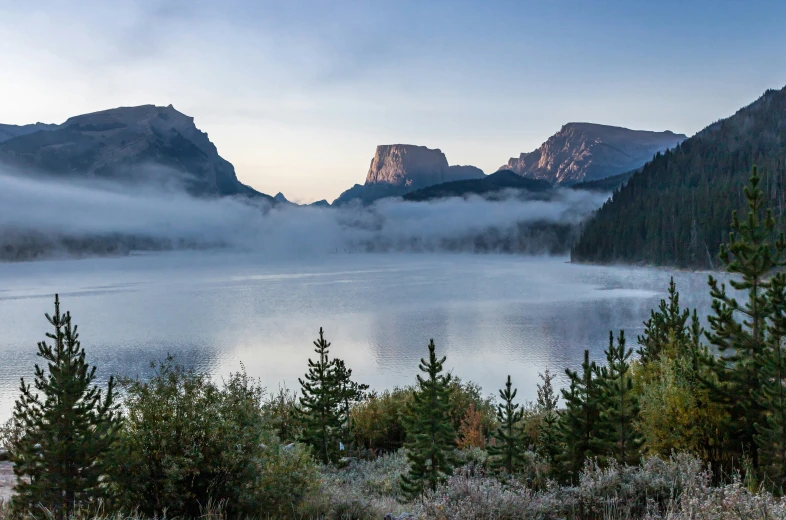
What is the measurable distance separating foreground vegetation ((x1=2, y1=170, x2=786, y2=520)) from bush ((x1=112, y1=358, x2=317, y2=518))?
0.03 m

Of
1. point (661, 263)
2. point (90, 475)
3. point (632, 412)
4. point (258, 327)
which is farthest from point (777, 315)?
point (661, 263)

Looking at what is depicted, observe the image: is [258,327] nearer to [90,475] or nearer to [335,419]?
[335,419]

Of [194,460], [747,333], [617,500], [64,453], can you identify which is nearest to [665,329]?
[747,333]

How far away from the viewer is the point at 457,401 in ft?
86.7

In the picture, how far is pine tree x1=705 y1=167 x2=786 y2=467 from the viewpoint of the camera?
12.2m

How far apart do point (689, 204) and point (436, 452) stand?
153525 millimetres

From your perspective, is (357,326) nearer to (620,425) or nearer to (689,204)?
(620,425)

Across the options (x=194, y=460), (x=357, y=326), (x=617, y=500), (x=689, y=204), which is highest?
(x=689, y=204)

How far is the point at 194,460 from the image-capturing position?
8.61 metres

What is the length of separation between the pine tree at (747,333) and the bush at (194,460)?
10234 mm

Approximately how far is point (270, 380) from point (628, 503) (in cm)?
3605

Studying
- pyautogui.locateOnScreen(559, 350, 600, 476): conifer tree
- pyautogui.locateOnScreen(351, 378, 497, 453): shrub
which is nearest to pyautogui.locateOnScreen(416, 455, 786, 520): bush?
pyautogui.locateOnScreen(559, 350, 600, 476): conifer tree

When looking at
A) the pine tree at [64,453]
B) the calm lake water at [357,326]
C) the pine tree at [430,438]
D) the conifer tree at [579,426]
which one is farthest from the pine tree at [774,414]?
the calm lake water at [357,326]

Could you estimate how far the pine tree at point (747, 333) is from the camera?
1224 centimetres
